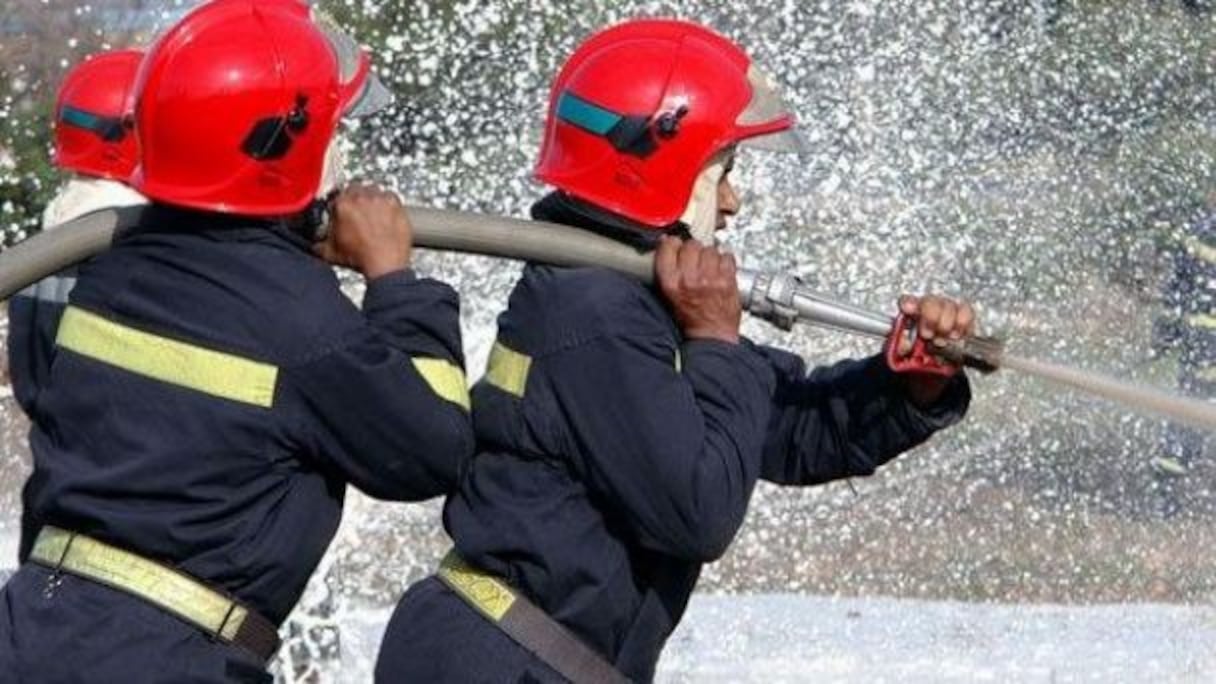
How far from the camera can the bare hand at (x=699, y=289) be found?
432cm

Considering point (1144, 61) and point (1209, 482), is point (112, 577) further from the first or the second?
point (1144, 61)

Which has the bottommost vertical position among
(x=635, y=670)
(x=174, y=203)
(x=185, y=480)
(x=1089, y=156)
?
(x=1089, y=156)

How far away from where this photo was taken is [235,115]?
13.5 feet

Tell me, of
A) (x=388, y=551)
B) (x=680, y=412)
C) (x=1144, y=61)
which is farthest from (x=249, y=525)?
(x=1144, y=61)

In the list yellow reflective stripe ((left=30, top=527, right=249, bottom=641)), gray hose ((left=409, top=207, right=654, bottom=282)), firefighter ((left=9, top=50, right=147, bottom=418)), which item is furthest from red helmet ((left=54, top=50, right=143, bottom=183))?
yellow reflective stripe ((left=30, top=527, right=249, bottom=641))

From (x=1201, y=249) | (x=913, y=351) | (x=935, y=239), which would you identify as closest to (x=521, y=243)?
(x=913, y=351)

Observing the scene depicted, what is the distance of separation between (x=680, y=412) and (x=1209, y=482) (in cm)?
619

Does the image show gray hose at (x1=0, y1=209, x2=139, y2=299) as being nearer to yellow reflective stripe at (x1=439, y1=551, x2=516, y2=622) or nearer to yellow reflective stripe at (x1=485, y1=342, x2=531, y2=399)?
yellow reflective stripe at (x1=485, y1=342, x2=531, y2=399)

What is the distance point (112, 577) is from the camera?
13.4ft

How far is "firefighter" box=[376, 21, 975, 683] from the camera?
4227mm

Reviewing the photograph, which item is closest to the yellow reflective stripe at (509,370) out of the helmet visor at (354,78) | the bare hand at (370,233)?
the bare hand at (370,233)

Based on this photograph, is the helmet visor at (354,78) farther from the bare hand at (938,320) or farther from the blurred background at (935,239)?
the blurred background at (935,239)

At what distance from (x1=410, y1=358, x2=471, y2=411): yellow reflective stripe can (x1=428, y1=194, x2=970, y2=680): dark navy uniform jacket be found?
20cm

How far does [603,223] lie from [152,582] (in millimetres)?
938
